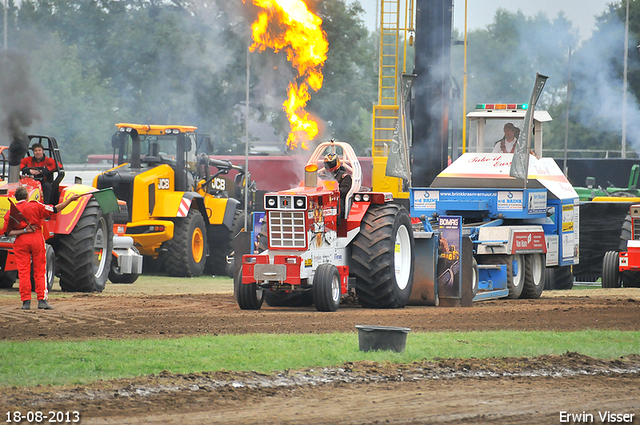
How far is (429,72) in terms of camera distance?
18359mm

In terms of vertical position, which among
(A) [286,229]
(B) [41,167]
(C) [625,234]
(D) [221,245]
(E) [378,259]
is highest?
(B) [41,167]

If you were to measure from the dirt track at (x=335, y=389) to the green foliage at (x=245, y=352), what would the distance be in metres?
0.31

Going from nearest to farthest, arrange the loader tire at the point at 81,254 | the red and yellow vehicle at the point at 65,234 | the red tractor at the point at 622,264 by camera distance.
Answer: the red and yellow vehicle at the point at 65,234 → the loader tire at the point at 81,254 → the red tractor at the point at 622,264

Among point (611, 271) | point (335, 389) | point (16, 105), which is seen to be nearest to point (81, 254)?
point (16, 105)

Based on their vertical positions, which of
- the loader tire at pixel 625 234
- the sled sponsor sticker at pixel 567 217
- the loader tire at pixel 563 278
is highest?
the sled sponsor sticker at pixel 567 217

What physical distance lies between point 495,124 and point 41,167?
26.9ft

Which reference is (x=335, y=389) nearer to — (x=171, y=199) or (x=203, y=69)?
(x=171, y=199)

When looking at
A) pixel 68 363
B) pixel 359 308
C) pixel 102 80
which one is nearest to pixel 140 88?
pixel 102 80

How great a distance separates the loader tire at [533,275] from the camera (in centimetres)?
1677

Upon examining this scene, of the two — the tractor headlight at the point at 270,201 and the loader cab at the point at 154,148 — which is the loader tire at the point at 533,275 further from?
the loader cab at the point at 154,148

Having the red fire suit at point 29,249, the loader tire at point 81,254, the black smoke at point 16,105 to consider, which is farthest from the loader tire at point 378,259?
the black smoke at point 16,105

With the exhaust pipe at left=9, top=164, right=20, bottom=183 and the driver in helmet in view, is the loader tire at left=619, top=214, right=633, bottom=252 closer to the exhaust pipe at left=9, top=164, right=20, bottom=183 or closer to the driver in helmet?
the driver in helmet

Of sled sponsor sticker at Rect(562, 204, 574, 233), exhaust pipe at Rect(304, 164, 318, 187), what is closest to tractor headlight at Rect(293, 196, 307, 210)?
exhaust pipe at Rect(304, 164, 318, 187)

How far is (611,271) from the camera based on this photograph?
19578mm
